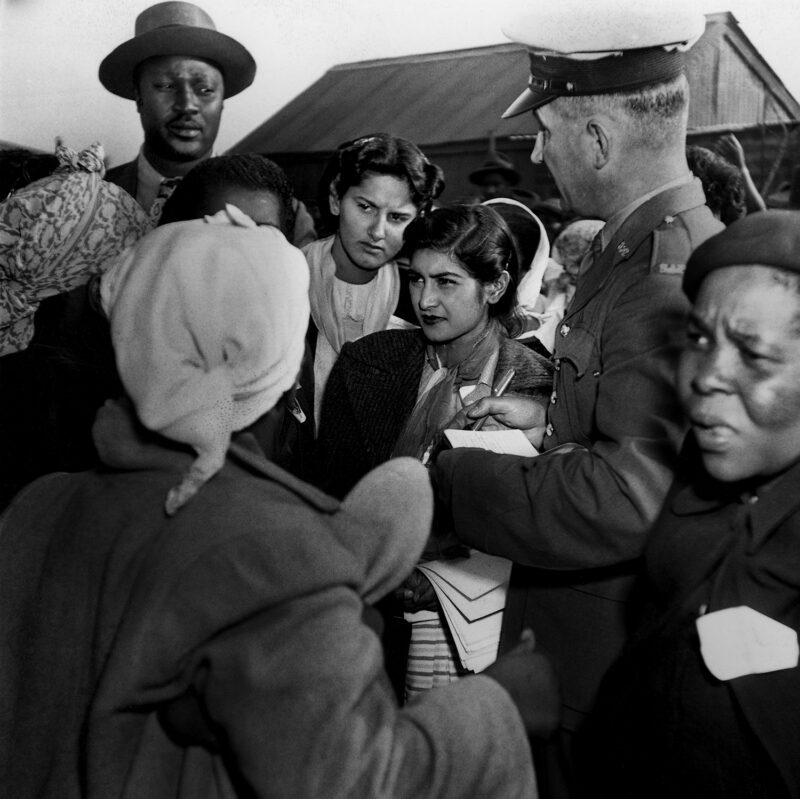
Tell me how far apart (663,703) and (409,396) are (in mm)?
1674

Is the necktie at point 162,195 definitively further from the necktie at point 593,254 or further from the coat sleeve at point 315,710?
the coat sleeve at point 315,710

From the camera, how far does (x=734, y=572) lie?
1.43m

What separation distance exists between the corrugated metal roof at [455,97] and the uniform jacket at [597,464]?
943cm

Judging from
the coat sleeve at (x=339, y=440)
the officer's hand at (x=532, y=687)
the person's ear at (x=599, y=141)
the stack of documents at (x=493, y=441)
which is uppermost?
the person's ear at (x=599, y=141)

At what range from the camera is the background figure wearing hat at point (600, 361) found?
1.84 m

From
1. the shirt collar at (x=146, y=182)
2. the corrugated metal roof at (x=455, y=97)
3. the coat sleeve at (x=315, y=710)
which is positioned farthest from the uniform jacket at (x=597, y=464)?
the corrugated metal roof at (x=455, y=97)

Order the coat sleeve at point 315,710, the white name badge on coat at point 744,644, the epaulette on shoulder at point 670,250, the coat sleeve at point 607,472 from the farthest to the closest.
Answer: the epaulette on shoulder at point 670,250 → the coat sleeve at point 607,472 → the white name badge on coat at point 744,644 → the coat sleeve at point 315,710

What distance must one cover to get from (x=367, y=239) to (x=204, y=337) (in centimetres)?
223

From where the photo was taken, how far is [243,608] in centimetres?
121

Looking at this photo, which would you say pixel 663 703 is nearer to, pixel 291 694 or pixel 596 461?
pixel 596 461

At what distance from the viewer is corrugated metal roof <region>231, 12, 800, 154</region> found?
11.3 metres

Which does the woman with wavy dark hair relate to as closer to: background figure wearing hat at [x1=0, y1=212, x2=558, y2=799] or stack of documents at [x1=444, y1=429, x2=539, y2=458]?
stack of documents at [x1=444, y1=429, x2=539, y2=458]

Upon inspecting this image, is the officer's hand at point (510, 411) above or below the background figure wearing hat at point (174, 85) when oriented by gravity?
below

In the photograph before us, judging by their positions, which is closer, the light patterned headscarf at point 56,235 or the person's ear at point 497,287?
the light patterned headscarf at point 56,235
